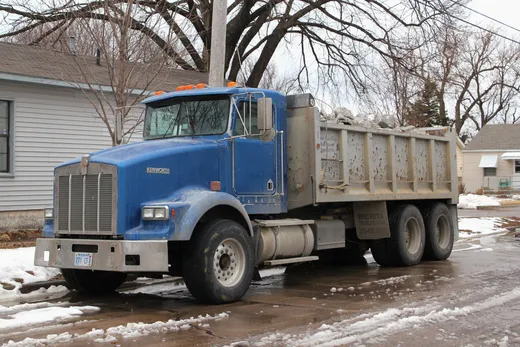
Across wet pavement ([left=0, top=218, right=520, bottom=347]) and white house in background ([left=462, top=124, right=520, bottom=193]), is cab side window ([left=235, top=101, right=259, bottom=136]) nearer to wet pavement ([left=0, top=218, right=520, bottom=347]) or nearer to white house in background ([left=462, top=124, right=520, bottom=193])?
wet pavement ([left=0, top=218, right=520, bottom=347])

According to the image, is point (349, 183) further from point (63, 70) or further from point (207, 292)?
point (63, 70)

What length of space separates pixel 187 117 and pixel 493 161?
47368mm

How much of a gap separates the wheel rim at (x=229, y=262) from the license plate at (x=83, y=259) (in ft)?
5.08

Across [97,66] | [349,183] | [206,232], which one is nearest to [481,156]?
[97,66]

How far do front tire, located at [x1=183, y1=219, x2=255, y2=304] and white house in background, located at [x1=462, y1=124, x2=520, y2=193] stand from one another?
1821 inches

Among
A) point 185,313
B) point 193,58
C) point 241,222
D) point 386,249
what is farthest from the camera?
point 193,58

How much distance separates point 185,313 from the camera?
807 cm

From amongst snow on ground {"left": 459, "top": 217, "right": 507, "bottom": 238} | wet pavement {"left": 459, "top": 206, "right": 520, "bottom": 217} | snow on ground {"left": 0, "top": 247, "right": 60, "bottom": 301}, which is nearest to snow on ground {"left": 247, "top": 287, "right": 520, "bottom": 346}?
snow on ground {"left": 0, "top": 247, "right": 60, "bottom": 301}

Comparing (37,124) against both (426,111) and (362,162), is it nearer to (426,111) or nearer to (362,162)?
(362,162)

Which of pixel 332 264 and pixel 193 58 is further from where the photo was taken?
pixel 193 58

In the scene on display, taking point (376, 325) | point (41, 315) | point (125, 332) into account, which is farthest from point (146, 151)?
point (376, 325)

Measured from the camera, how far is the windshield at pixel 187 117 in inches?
375

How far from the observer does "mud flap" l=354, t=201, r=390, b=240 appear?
12.2 meters

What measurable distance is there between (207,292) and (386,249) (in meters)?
5.25
